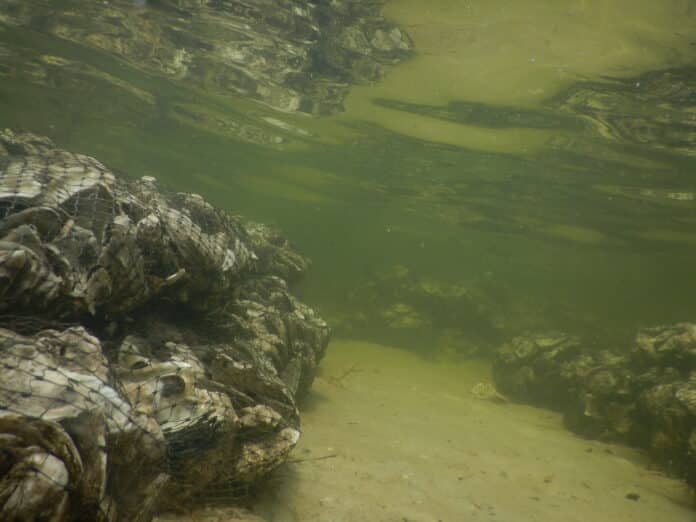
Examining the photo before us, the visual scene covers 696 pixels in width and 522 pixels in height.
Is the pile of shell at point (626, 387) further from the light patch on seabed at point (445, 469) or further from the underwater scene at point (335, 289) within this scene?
the light patch on seabed at point (445, 469)

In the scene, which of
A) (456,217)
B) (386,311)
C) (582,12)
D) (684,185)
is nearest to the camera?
(582,12)

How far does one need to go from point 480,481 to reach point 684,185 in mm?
19328

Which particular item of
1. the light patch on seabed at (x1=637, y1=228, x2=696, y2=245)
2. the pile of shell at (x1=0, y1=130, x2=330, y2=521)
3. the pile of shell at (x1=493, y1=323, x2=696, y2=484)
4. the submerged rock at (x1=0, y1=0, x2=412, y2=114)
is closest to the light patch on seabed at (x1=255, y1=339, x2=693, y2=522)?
the pile of shell at (x1=493, y1=323, x2=696, y2=484)

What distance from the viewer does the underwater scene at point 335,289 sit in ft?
11.1

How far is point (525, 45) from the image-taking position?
1116cm

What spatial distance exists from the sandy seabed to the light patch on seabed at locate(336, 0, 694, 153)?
32.4 feet

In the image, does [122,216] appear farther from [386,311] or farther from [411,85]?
[386,311]

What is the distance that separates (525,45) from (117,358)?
41.0 ft

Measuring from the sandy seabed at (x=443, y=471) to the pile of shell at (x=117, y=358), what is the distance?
805 mm

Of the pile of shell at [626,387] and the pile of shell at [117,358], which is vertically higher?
the pile of shell at [117,358]

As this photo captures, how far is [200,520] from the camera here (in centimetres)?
359

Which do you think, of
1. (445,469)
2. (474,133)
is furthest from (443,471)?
(474,133)

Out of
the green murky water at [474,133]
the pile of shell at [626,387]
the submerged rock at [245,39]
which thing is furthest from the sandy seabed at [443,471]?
→ the submerged rock at [245,39]

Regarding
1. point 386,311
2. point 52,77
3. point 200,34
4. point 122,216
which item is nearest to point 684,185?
point 386,311
